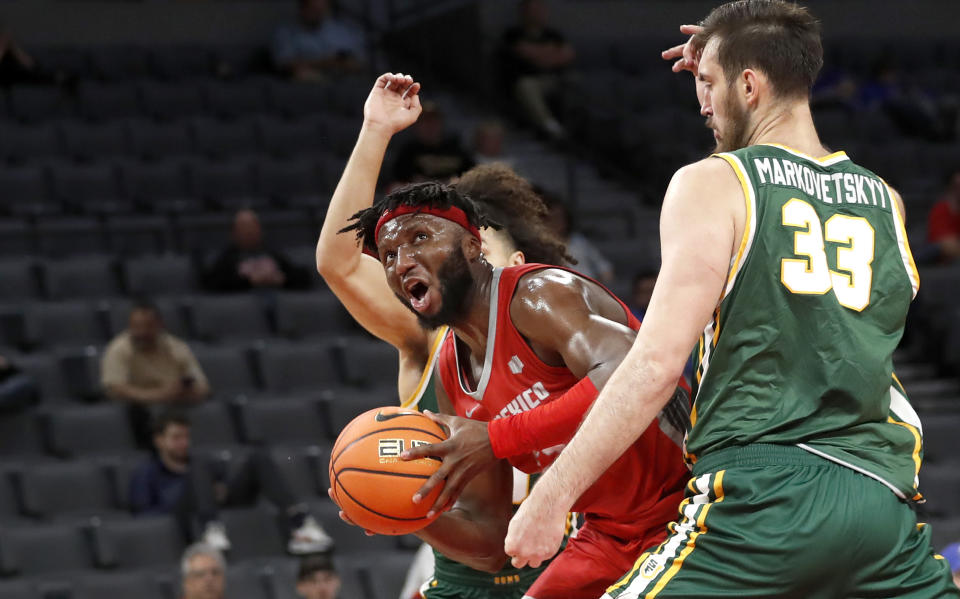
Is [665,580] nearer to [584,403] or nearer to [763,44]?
[584,403]

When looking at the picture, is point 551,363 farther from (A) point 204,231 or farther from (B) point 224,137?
(B) point 224,137

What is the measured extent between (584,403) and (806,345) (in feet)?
1.75

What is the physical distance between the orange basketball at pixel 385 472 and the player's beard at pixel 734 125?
0.93 meters

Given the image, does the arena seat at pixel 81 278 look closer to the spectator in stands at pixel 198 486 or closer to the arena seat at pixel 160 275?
the arena seat at pixel 160 275

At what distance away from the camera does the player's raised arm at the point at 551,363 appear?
2.68m

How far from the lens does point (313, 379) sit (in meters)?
8.22

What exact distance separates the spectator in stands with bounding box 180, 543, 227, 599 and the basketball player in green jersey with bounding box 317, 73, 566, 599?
9.13 ft

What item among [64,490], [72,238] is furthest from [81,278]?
[64,490]

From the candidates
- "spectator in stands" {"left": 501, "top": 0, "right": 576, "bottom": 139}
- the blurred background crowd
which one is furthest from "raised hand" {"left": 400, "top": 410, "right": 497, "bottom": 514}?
"spectator in stands" {"left": 501, "top": 0, "right": 576, "bottom": 139}

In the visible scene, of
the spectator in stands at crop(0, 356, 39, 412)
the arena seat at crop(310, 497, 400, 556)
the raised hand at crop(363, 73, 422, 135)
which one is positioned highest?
the raised hand at crop(363, 73, 422, 135)

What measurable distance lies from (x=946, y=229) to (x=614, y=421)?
789 cm

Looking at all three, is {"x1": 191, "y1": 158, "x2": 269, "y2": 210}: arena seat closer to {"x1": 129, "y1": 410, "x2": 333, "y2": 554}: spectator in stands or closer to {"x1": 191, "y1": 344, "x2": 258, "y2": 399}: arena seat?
{"x1": 191, "y1": 344, "x2": 258, "y2": 399}: arena seat

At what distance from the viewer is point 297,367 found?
27.0 feet

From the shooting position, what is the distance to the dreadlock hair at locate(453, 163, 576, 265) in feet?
12.6
